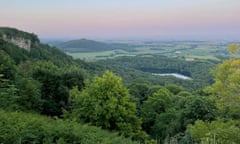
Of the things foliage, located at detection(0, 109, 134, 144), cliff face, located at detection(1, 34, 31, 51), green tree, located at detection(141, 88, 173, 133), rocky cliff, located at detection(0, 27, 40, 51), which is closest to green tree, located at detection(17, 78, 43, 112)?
green tree, located at detection(141, 88, 173, 133)

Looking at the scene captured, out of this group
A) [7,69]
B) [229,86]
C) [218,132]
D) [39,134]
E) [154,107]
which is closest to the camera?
[39,134]

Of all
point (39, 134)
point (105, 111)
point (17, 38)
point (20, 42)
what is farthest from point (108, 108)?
point (17, 38)

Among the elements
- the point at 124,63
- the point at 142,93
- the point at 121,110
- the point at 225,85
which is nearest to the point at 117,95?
the point at 121,110

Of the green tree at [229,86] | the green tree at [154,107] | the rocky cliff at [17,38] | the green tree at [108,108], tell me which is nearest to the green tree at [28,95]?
the green tree at [108,108]

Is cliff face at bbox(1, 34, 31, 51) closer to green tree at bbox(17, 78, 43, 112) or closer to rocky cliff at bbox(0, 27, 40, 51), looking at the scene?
rocky cliff at bbox(0, 27, 40, 51)

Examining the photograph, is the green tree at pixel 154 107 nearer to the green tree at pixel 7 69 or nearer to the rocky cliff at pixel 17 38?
the green tree at pixel 7 69

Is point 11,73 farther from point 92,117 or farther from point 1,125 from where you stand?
point 1,125

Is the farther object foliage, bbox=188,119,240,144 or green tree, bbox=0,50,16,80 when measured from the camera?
green tree, bbox=0,50,16,80

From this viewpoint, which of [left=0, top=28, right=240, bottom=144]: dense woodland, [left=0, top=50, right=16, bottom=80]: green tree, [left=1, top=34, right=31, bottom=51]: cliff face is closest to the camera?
[left=0, top=28, right=240, bottom=144]: dense woodland

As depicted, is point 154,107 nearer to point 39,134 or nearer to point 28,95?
point 28,95
